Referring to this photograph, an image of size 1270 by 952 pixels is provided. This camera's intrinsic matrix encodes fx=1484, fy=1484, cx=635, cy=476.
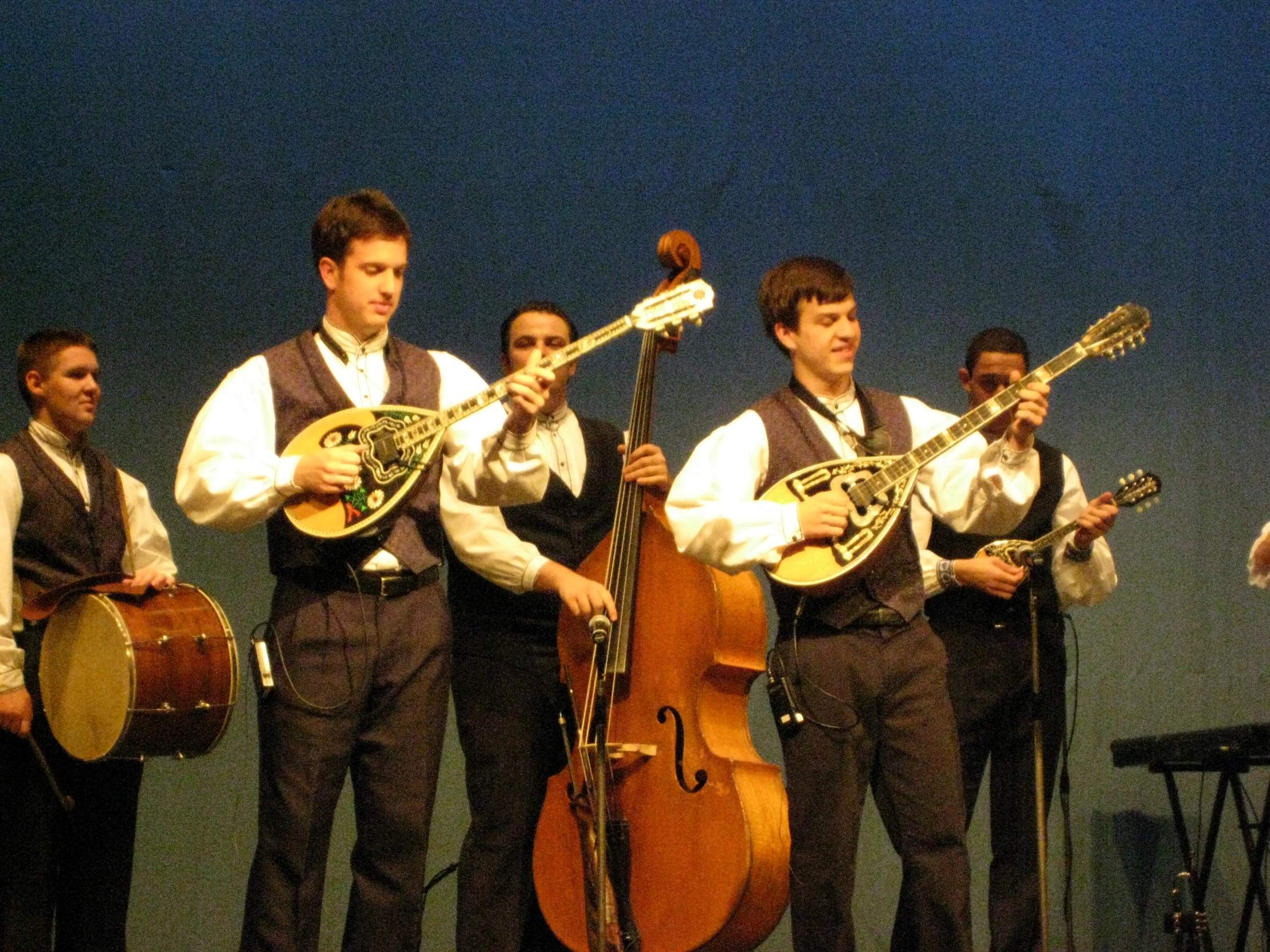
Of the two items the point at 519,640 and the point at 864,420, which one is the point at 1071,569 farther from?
the point at 519,640

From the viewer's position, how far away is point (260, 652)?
10.3ft

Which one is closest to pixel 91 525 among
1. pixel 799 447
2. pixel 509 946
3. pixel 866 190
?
pixel 509 946

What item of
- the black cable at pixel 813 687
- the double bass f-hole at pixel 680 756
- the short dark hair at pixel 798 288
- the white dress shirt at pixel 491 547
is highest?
the short dark hair at pixel 798 288

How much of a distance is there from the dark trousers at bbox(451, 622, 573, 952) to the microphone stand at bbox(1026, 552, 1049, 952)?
3.83 ft

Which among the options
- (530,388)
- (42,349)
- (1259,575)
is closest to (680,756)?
(530,388)

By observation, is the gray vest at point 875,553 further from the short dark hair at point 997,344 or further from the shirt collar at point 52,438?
the shirt collar at point 52,438

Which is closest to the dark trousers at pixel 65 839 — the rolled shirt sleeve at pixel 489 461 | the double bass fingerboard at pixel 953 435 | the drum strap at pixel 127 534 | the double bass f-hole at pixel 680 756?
the drum strap at pixel 127 534

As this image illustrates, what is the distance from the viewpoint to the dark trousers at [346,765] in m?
3.09

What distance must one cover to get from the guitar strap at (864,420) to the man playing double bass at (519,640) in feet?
1.26

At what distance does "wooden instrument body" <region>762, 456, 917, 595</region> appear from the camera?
125 inches

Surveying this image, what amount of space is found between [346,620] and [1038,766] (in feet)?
5.71

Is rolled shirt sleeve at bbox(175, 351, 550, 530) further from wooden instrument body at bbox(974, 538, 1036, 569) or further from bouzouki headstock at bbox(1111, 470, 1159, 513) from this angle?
bouzouki headstock at bbox(1111, 470, 1159, 513)

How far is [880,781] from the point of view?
3271mm

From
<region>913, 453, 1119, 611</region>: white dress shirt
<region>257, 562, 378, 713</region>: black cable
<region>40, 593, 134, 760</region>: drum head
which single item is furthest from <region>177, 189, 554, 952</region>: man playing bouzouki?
<region>913, 453, 1119, 611</region>: white dress shirt
